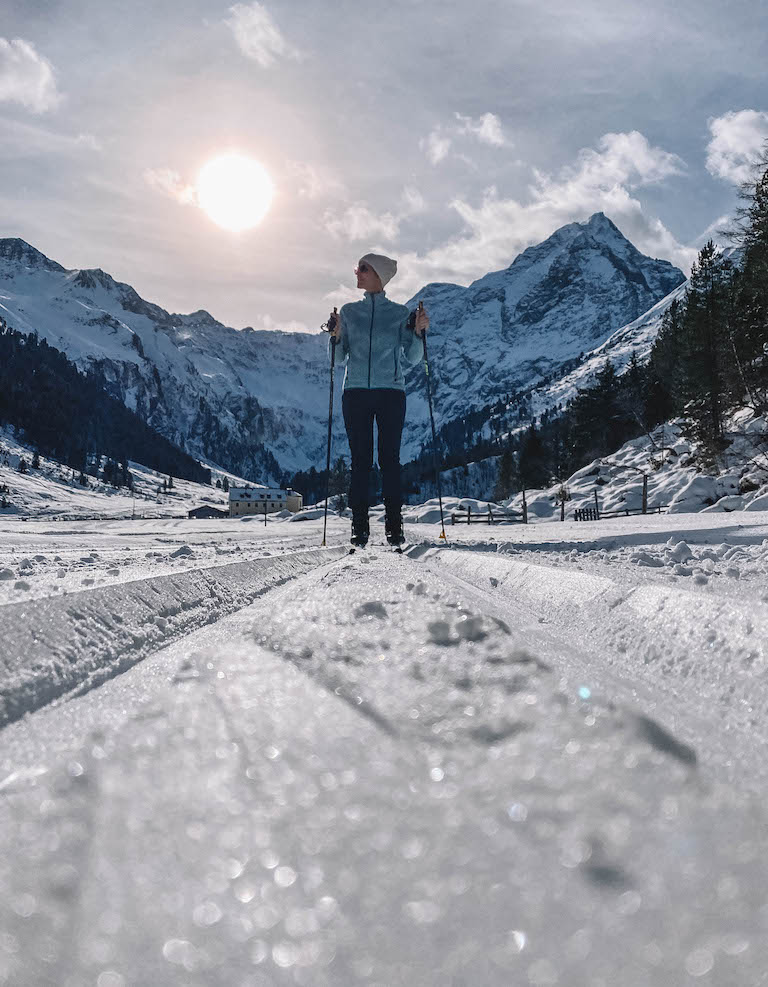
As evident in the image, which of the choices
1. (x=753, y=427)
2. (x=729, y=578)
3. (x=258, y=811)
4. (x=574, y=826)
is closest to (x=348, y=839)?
(x=258, y=811)

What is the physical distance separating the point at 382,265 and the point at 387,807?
22.2 ft

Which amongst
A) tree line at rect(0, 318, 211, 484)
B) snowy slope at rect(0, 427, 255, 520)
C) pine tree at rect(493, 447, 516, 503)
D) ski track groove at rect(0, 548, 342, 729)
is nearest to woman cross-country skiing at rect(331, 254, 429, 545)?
ski track groove at rect(0, 548, 342, 729)

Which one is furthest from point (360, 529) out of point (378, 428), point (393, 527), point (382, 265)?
point (382, 265)

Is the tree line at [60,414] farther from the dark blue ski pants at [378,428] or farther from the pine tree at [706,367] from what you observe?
the dark blue ski pants at [378,428]

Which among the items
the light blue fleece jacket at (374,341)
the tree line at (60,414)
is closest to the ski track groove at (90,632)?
the light blue fleece jacket at (374,341)

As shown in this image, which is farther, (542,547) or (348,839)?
(542,547)

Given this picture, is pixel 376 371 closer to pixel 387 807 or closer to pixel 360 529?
pixel 360 529

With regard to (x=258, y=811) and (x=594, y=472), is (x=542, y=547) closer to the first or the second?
(x=258, y=811)

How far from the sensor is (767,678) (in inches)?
42.9

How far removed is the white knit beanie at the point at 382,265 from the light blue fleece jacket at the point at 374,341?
0.21m

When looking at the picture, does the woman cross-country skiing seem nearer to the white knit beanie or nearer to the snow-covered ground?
the white knit beanie

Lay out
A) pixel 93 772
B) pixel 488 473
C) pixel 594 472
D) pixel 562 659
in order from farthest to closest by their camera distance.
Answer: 1. pixel 488 473
2. pixel 594 472
3. pixel 562 659
4. pixel 93 772

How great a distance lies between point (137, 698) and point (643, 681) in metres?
0.99

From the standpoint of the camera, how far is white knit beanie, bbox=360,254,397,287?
22.2 feet
